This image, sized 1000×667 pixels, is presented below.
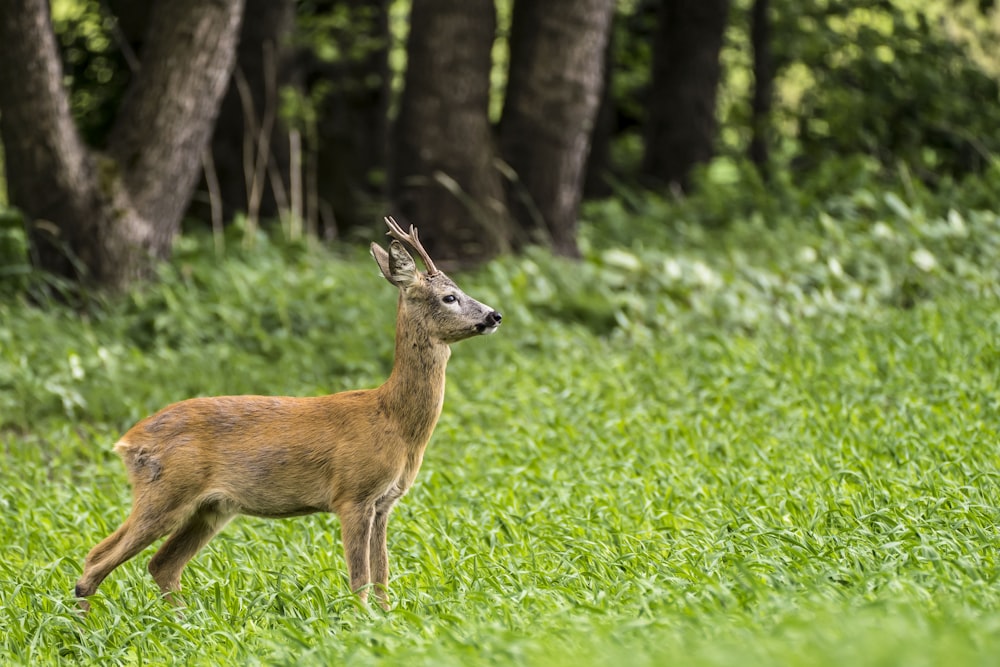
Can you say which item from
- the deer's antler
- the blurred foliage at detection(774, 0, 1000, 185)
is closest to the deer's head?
the deer's antler

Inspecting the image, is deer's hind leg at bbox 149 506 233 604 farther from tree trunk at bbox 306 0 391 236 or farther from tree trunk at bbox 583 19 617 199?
tree trunk at bbox 583 19 617 199

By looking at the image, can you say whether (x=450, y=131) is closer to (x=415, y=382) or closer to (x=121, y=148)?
(x=121, y=148)

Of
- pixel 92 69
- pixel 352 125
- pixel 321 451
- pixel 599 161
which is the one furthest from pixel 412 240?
pixel 599 161

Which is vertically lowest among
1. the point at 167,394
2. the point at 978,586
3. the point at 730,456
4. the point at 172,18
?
the point at 167,394

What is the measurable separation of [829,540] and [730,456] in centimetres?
181

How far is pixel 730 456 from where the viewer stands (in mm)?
6449

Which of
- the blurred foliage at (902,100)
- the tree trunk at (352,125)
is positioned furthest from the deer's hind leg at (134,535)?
the tree trunk at (352,125)

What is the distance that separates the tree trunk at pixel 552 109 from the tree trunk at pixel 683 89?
434 cm

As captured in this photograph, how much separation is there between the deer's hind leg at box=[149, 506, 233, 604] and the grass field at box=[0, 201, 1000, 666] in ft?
0.32

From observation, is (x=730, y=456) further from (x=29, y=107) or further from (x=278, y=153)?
(x=278, y=153)

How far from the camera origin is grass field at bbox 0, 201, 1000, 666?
393 cm

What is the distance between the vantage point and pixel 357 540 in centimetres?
471

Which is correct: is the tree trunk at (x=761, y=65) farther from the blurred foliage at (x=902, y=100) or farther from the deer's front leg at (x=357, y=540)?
the deer's front leg at (x=357, y=540)

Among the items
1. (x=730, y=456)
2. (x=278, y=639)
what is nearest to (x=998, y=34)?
(x=730, y=456)
